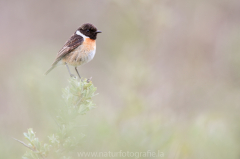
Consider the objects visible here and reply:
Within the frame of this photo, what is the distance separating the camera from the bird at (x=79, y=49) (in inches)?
156

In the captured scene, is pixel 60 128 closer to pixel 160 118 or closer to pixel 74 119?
pixel 74 119

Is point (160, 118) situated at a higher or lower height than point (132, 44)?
lower

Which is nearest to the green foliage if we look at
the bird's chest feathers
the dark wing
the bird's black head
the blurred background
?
the blurred background

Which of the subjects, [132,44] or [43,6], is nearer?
[132,44]

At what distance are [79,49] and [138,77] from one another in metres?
0.90

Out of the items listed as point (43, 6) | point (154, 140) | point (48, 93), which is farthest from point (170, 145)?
point (43, 6)

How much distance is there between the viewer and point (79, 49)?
13.1ft

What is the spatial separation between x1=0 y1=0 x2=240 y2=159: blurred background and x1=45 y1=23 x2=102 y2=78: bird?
32 cm

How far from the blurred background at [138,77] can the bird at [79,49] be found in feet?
1.05

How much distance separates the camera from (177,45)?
5871 millimetres

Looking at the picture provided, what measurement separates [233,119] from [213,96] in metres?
1.31

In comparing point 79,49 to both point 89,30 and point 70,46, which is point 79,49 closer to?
point 70,46

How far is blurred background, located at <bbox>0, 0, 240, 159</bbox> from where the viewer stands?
1847mm

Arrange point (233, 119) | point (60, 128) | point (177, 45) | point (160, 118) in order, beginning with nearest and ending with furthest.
A: 1. point (60, 128)
2. point (160, 118)
3. point (233, 119)
4. point (177, 45)
